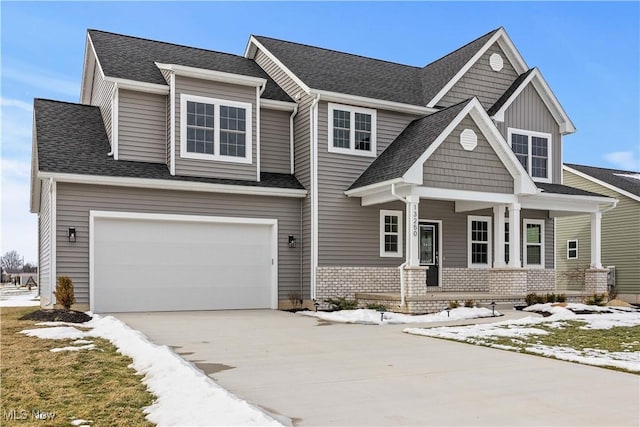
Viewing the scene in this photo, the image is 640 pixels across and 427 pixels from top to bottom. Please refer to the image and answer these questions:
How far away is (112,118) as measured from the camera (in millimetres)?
15617

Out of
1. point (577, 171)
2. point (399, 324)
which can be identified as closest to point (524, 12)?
point (399, 324)

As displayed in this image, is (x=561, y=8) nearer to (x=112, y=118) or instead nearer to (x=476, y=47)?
(x=476, y=47)

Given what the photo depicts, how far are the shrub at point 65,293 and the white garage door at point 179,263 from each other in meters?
0.84

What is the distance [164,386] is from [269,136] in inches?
477

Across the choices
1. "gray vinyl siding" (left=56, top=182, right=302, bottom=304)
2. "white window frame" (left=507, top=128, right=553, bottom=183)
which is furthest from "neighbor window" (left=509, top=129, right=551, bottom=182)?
"gray vinyl siding" (left=56, top=182, right=302, bottom=304)

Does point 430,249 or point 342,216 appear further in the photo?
point 430,249

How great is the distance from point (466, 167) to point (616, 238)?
1219 centimetres

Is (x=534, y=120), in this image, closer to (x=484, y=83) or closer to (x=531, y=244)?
(x=484, y=83)

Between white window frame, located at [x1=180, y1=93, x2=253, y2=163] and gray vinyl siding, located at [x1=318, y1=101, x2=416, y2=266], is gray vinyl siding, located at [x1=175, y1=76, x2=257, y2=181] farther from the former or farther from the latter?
gray vinyl siding, located at [x1=318, y1=101, x2=416, y2=266]

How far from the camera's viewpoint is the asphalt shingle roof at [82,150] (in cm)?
1433

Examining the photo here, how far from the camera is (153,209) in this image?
49.4 ft

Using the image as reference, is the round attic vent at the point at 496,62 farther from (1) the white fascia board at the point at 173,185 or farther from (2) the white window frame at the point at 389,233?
(1) the white fascia board at the point at 173,185

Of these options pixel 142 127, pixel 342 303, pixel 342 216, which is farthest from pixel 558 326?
pixel 142 127

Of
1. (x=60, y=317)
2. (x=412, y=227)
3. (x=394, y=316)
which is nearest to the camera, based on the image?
(x=60, y=317)
